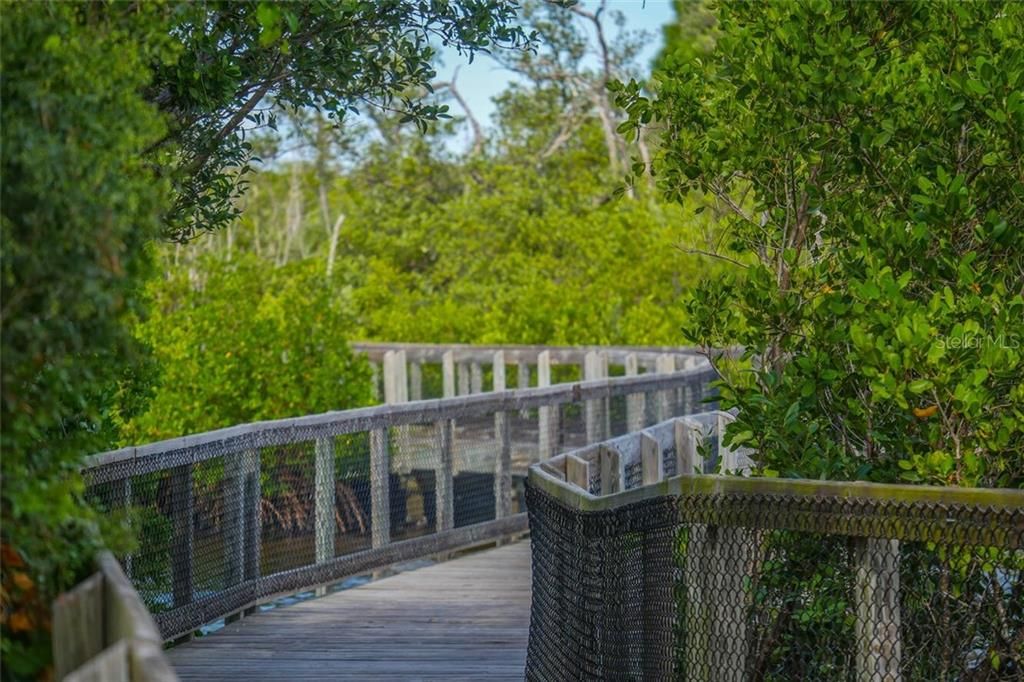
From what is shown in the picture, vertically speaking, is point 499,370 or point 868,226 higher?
point 868,226

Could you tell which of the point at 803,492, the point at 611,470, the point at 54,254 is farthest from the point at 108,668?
the point at 611,470

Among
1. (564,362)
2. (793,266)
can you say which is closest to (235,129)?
(793,266)

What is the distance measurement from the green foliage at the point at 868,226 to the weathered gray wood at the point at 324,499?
383 cm

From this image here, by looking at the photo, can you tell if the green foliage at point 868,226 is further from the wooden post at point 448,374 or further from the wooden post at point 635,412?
the wooden post at point 448,374

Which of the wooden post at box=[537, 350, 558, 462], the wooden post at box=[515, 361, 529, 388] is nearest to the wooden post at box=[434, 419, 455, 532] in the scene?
the wooden post at box=[537, 350, 558, 462]

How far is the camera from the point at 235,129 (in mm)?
7273

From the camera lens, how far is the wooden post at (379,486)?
1087 centimetres

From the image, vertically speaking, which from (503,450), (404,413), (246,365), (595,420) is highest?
(246,365)

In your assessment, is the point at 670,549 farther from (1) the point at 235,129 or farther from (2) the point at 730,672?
(1) the point at 235,129

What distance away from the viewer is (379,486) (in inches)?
430

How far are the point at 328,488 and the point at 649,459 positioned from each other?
2.10 m

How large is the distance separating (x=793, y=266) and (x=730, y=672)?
183 cm

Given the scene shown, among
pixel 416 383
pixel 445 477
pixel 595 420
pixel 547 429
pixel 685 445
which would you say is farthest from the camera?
pixel 416 383

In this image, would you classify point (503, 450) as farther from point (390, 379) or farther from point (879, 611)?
point (879, 611)
